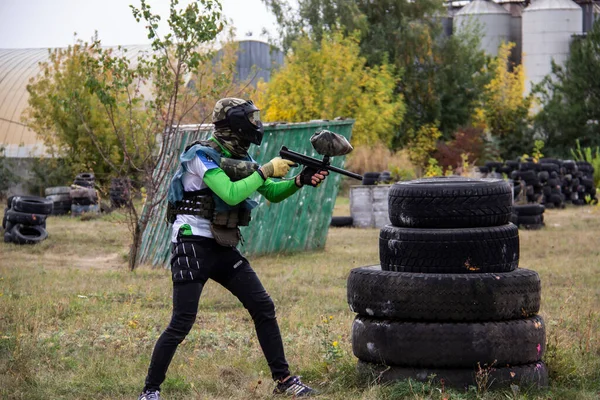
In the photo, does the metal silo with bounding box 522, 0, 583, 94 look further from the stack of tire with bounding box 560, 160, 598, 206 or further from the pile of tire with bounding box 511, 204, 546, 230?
the pile of tire with bounding box 511, 204, 546, 230

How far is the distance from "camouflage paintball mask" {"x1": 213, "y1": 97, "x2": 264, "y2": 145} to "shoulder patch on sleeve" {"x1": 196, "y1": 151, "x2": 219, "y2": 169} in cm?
28

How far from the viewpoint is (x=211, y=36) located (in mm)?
12883

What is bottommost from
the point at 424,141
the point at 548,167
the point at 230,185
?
the point at 548,167

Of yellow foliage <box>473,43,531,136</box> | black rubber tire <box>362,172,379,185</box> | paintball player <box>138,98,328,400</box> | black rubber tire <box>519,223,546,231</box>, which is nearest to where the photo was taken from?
paintball player <box>138,98,328,400</box>

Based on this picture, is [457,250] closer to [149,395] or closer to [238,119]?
[238,119]

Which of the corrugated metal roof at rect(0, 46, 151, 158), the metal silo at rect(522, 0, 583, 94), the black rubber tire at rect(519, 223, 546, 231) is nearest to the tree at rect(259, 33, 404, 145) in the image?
the corrugated metal roof at rect(0, 46, 151, 158)

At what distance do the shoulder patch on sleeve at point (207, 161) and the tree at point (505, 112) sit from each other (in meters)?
42.0

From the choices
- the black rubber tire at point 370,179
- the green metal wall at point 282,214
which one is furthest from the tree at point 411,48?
the green metal wall at point 282,214

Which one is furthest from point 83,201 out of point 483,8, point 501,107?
point 483,8

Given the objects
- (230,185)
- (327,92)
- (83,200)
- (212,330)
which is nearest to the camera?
(230,185)

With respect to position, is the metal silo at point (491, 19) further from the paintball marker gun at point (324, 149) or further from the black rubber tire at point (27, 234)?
the paintball marker gun at point (324, 149)

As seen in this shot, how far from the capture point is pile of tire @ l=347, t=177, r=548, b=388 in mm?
5688

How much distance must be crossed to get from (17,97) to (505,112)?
987 inches

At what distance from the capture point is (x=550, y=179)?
2584 cm
